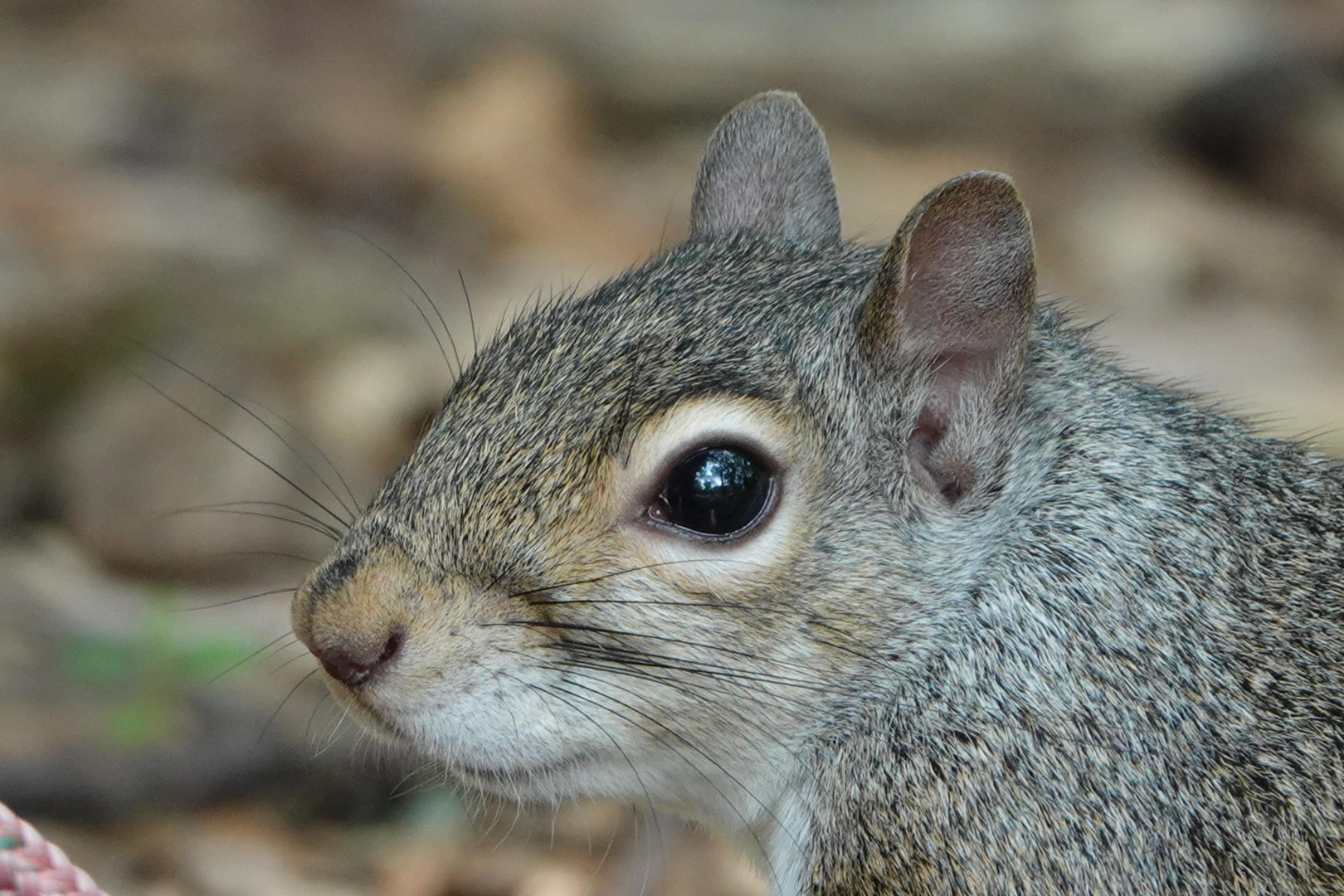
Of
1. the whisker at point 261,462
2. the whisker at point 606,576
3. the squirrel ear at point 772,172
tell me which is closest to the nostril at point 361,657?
the whisker at point 606,576

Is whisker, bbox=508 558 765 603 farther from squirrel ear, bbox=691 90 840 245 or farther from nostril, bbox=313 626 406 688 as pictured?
squirrel ear, bbox=691 90 840 245

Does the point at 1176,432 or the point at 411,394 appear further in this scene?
the point at 411,394

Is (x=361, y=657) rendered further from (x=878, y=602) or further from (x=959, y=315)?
(x=959, y=315)

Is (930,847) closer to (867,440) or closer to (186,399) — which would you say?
(867,440)

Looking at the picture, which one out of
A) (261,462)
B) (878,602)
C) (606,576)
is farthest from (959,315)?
(261,462)

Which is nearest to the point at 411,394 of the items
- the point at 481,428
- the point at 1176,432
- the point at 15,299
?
the point at 15,299

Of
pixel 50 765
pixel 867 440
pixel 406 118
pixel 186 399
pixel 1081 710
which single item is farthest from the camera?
pixel 406 118
